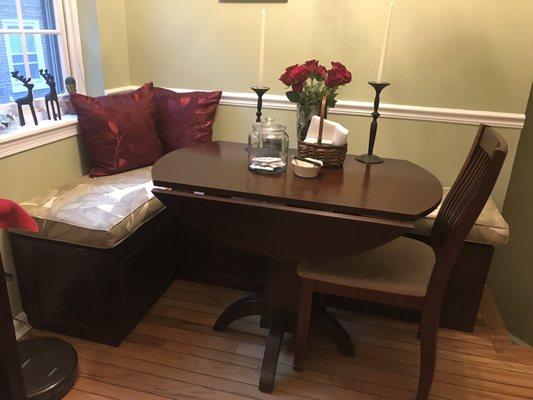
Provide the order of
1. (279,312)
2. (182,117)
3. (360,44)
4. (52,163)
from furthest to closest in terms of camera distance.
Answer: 1. (182,117)
2. (360,44)
3. (52,163)
4. (279,312)

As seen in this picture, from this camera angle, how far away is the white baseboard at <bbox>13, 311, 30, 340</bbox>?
1.94m

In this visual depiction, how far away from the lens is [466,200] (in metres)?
1.50

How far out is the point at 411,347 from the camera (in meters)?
2.01

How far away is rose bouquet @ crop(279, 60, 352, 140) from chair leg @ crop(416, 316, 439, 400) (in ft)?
2.84

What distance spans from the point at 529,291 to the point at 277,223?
1.81 m

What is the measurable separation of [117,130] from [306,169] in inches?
40.5

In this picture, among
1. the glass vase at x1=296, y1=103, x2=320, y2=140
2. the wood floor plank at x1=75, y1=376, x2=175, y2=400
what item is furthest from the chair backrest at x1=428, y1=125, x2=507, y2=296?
the wood floor plank at x1=75, y1=376, x2=175, y2=400

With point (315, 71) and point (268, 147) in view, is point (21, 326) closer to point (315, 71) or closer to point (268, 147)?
point (268, 147)

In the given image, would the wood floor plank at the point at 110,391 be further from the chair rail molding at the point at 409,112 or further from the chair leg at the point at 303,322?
the chair rail molding at the point at 409,112

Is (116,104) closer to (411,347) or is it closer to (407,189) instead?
(407,189)

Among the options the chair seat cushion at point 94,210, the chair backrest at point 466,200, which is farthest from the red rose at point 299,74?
the chair seat cushion at point 94,210

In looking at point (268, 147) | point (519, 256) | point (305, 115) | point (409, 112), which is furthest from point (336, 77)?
point (519, 256)

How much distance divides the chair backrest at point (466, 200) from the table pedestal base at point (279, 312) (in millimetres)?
542

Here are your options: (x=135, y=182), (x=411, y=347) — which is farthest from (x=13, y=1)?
(x=411, y=347)
